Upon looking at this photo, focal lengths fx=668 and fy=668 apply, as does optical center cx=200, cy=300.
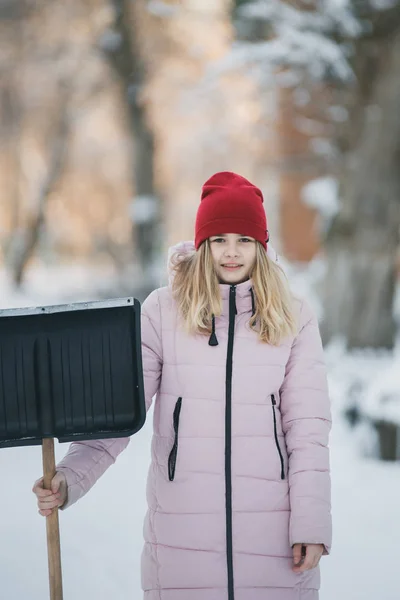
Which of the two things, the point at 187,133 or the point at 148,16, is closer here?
the point at 148,16

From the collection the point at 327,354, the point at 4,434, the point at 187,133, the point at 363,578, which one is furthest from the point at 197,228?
the point at 187,133

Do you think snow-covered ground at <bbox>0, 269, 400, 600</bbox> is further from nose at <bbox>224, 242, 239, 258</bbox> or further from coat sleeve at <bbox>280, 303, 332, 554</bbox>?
nose at <bbox>224, 242, 239, 258</bbox>

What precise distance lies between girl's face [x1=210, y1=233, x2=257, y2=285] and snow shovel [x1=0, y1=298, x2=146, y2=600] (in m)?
0.35

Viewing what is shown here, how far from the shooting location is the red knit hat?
2.00 meters

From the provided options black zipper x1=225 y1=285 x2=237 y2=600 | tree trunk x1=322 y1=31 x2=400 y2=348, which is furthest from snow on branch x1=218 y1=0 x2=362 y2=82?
black zipper x1=225 y1=285 x2=237 y2=600

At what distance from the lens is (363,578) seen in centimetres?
328

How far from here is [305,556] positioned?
1.81 metres

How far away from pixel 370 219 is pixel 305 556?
18.9 feet

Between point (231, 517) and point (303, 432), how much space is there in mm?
302

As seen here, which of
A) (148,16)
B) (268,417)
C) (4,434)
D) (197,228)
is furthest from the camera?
(148,16)

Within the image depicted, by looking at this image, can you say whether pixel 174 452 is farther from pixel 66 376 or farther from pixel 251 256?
pixel 251 256

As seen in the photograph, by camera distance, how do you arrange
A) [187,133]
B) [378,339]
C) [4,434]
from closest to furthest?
[4,434], [378,339], [187,133]

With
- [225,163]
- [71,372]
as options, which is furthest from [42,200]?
[71,372]

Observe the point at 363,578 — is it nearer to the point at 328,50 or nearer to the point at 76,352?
the point at 76,352
